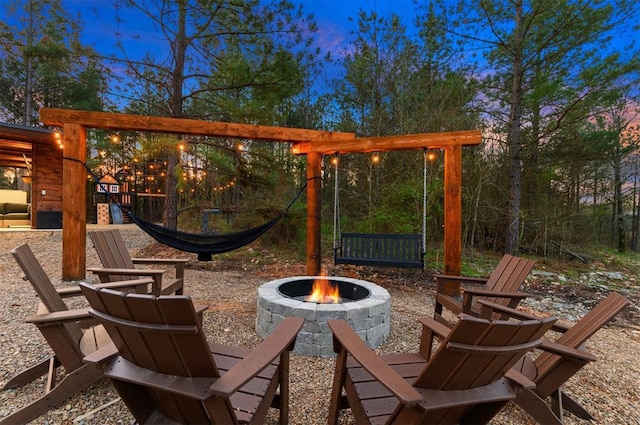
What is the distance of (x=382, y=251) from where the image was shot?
3541 mm

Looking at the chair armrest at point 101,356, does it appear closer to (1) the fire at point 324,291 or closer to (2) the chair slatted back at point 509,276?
(1) the fire at point 324,291

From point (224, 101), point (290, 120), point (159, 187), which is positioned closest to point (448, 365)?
point (224, 101)

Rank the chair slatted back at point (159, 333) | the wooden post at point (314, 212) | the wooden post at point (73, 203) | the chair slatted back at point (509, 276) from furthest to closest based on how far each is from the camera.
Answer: the wooden post at point (314, 212) → the wooden post at point (73, 203) → the chair slatted back at point (509, 276) → the chair slatted back at point (159, 333)

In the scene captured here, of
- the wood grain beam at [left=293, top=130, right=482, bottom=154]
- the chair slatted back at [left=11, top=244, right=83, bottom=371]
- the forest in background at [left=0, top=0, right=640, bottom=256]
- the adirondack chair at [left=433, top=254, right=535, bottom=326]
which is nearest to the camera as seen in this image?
the chair slatted back at [left=11, top=244, right=83, bottom=371]

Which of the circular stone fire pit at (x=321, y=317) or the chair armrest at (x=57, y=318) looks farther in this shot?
the circular stone fire pit at (x=321, y=317)

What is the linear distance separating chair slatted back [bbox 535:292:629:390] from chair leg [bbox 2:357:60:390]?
2.35 metres

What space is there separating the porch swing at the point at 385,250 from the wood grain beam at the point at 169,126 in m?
1.31

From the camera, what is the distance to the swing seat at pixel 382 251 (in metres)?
3.39

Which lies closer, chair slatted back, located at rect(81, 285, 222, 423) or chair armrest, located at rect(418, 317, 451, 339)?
chair slatted back, located at rect(81, 285, 222, 423)

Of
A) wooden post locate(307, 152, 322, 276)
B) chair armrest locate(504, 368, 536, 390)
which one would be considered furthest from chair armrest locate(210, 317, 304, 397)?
wooden post locate(307, 152, 322, 276)

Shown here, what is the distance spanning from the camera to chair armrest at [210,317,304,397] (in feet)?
2.76

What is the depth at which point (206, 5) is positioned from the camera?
4855mm

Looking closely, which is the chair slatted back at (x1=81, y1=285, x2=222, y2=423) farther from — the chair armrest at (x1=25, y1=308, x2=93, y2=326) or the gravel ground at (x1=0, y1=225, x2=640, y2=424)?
the gravel ground at (x1=0, y1=225, x2=640, y2=424)

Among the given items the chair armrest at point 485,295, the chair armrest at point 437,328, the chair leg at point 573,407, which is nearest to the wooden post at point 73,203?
the chair armrest at point 437,328
